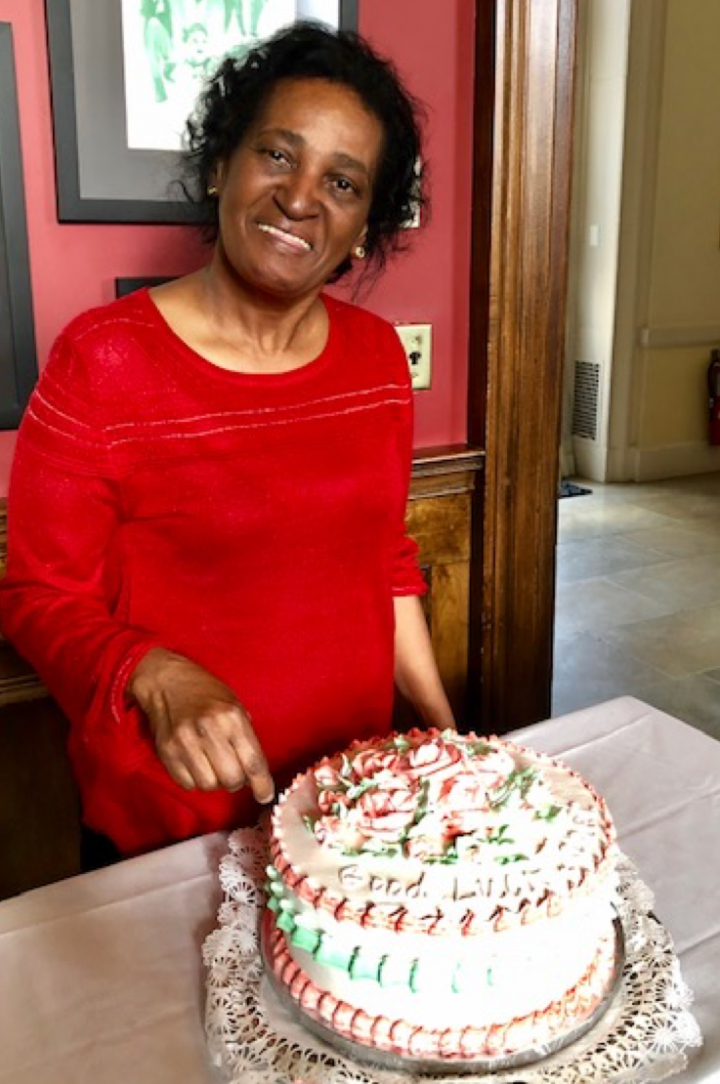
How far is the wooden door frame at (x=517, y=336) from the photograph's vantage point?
183 cm

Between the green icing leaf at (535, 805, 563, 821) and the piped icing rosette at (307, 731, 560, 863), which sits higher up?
the piped icing rosette at (307, 731, 560, 863)

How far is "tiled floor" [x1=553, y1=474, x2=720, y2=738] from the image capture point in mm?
3357

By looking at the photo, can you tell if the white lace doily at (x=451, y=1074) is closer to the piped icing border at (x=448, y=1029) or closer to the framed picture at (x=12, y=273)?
the piped icing border at (x=448, y=1029)

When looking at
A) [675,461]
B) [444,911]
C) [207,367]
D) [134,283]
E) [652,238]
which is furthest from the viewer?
[675,461]

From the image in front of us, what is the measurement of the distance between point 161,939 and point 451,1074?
0.31 meters

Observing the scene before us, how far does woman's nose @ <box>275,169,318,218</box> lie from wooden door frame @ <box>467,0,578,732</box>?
0.83m

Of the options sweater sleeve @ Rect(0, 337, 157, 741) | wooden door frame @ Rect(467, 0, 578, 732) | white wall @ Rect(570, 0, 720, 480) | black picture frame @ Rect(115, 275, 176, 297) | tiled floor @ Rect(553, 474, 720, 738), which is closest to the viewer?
sweater sleeve @ Rect(0, 337, 157, 741)

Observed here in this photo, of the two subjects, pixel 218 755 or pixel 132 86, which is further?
pixel 132 86

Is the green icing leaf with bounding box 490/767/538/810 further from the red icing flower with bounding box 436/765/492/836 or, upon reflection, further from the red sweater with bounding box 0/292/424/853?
the red sweater with bounding box 0/292/424/853

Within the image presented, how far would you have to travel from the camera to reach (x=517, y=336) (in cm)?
195

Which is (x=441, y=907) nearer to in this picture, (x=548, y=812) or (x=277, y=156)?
(x=548, y=812)

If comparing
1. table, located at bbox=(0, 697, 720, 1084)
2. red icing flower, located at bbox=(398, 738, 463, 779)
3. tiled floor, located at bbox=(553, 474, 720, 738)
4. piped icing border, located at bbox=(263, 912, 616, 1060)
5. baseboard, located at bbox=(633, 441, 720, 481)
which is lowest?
tiled floor, located at bbox=(553, 474, 720, 738)

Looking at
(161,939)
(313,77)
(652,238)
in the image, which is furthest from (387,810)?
(652,238)

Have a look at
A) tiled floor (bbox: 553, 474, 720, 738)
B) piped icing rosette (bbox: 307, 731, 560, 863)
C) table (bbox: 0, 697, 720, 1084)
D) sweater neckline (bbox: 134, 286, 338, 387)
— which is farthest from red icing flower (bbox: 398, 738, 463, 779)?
tiled floor (bbox: 553, 474, 720, 738)
